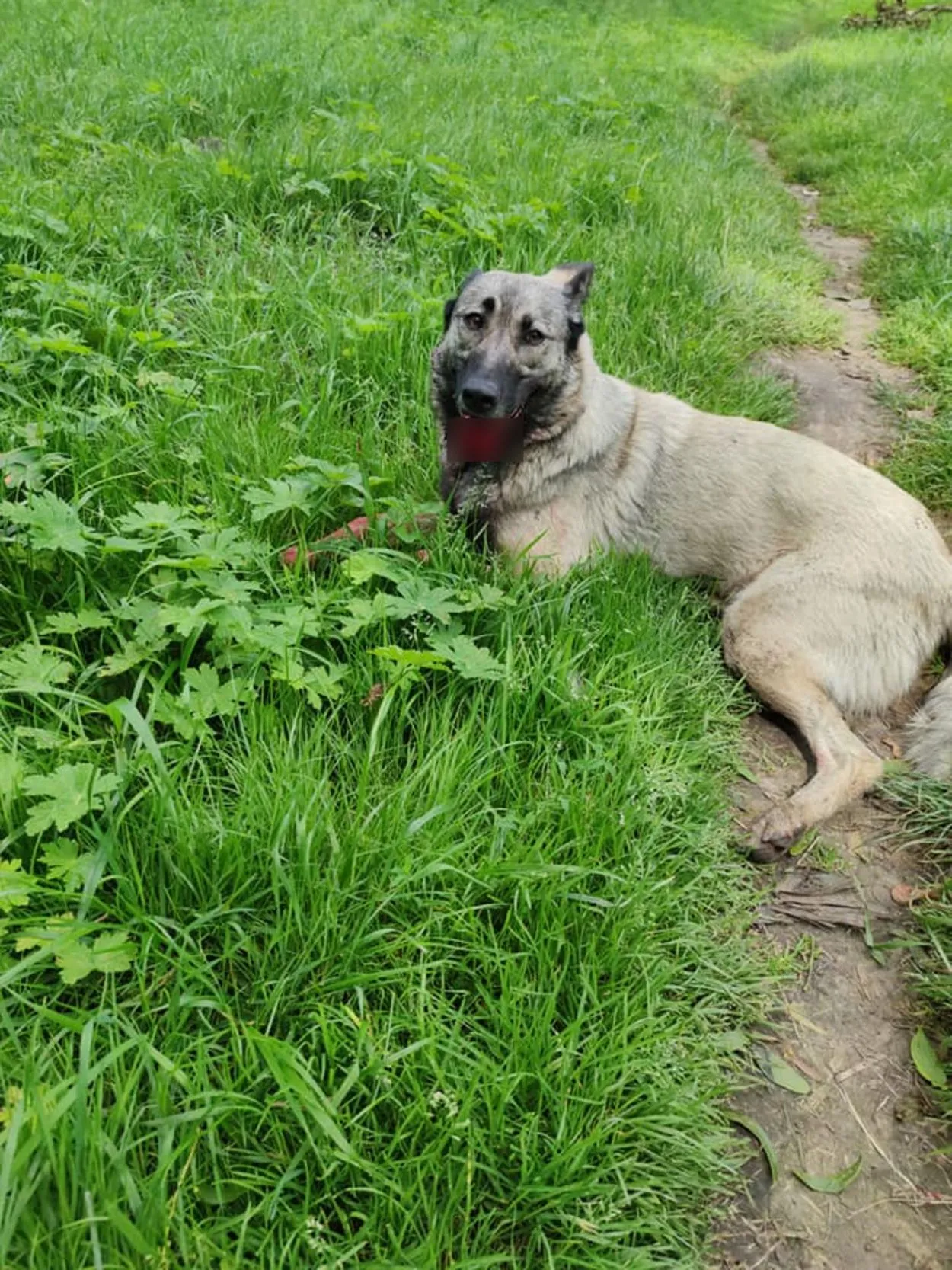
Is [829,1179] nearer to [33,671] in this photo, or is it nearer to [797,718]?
[797,718]

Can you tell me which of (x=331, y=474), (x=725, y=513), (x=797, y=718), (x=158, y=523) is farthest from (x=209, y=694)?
(x=725, y=513)

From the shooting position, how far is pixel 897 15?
533 inches

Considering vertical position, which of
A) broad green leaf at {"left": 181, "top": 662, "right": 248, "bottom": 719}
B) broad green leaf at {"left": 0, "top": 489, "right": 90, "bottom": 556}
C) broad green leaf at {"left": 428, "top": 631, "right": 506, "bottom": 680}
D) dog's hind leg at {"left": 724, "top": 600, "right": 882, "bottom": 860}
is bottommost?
dog's hind leg at {"left": 724, "top": 600, "right": 882, "bottom": 860}

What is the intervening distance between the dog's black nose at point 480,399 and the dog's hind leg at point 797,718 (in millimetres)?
1045

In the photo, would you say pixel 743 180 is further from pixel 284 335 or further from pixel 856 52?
pixel 856 52

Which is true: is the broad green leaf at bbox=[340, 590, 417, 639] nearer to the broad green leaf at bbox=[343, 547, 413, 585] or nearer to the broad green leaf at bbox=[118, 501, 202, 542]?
the broad green leaf at bbox=[343, 547, 413, 585]

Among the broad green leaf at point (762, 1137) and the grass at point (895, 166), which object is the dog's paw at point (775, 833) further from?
the grass at point (895, 166)

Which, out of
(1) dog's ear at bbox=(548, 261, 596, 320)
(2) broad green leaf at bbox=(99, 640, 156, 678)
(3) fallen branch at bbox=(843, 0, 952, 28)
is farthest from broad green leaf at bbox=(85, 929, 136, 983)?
(3) fallen branch at bbox=(843, 0, 952, 28)

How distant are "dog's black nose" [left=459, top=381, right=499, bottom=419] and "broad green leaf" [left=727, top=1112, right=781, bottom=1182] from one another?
6.61ft

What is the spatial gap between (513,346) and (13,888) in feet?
7.14

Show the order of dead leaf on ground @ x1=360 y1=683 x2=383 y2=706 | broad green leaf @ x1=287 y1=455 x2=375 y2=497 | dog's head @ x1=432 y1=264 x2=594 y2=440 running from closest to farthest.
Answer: dead leaf on ground @ x1=360 y1=683 x2=383 y2=706, broad green leaf @ x1=287 y1=455 x2=375 y2=497, dog's head @ x1=432 y1=264 x2=594 y2=440

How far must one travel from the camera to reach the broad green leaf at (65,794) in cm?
157

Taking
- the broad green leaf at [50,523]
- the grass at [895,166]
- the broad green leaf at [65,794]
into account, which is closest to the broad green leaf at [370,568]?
the broad green leaf at [50,523]

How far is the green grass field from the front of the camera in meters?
1.36
